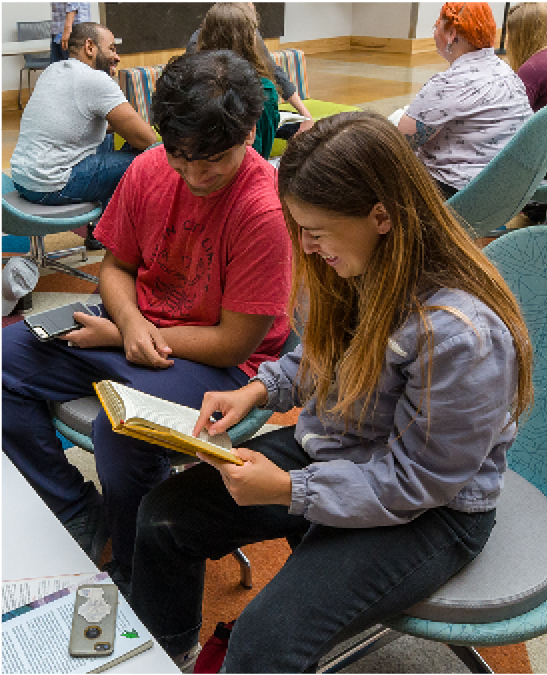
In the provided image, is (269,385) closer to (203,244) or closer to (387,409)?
(387,409)

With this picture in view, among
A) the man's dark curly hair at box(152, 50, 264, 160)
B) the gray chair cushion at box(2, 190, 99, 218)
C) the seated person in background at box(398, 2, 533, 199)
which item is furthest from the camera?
the gray chair cushion at box(2, 190, 99, 218)

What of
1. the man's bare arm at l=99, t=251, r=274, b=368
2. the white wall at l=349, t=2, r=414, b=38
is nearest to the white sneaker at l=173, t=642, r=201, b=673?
the man's bare arm at l=99, t=251, r=274, b=368

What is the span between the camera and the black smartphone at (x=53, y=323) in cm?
166

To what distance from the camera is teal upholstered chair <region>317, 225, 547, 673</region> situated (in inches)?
43.2

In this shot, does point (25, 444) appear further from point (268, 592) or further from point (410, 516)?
point (410, 516)

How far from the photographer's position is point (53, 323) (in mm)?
1694

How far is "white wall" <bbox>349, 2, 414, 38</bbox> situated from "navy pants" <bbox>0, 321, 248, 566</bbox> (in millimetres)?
10717

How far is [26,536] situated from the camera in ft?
3.98

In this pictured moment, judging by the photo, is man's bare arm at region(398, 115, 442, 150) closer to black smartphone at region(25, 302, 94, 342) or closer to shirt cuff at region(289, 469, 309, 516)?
black smartphone at region(25, 302, 94, 342)

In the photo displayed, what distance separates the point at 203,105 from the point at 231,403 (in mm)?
600

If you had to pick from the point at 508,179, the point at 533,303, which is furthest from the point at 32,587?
the point at 508,179

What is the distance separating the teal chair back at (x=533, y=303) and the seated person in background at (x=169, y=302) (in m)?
0.46

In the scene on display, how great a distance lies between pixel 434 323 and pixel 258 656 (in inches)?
21.3

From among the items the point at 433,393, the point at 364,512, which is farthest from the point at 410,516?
the point at 433,393
